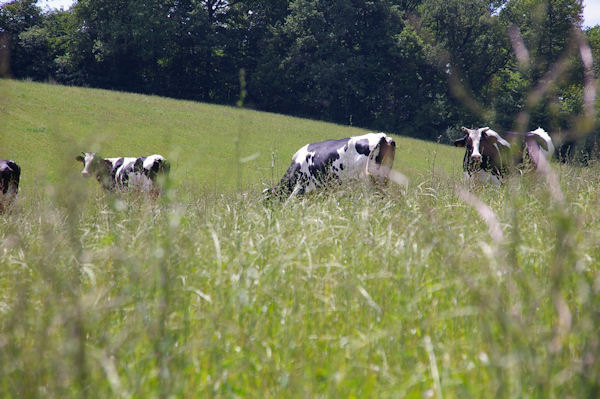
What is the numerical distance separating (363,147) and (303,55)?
137ft

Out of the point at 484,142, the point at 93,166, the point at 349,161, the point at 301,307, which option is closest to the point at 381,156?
the point at 349,161

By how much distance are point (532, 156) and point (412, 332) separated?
321 inches

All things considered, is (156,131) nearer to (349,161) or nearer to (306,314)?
(349,161)

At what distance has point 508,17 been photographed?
44.5 m

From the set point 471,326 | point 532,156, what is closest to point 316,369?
point 471,326

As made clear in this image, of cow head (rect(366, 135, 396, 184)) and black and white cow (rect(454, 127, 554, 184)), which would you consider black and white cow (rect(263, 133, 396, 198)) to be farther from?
black and white cow (rect(454, 127, 554, 184))

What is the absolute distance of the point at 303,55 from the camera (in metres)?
48.5

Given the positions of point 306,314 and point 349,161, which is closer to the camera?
point 306,314

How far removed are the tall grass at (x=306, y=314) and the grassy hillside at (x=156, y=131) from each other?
404 inches

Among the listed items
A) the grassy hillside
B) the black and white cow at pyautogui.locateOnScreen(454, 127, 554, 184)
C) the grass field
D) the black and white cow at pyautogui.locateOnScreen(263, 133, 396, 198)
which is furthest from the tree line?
the grass field

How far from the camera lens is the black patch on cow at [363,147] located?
865cm

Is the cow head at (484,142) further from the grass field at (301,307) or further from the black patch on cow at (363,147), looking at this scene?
the grass field at (301,307)

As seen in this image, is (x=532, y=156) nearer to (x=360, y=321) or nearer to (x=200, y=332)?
(x=360, y=321)

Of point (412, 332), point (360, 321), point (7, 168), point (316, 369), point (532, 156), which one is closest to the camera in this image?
point (316, 369)
